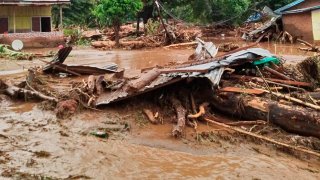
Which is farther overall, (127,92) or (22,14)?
(22,14)

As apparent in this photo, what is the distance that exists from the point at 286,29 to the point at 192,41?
23.5ft

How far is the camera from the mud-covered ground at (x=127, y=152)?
→ 564 cm

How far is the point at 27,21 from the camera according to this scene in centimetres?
2619

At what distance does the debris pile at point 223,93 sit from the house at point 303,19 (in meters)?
15.7

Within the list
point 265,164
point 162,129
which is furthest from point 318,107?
point 162,129

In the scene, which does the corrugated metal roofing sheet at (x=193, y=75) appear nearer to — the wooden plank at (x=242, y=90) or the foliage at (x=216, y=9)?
the wooden plank at (x=242, y=90)

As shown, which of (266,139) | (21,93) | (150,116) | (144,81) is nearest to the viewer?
(266,139)

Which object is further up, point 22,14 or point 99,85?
point 22,14

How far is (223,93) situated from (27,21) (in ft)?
69.8

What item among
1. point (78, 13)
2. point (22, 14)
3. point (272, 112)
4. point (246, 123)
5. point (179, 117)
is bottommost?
point (246, 123)

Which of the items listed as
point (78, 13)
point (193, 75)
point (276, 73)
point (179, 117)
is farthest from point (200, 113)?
point (78, 13)

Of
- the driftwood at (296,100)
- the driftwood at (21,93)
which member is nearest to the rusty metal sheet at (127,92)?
the driftwood at (21,93)

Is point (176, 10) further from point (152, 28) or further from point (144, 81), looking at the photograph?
point (144, 81)

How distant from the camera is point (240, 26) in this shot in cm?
3275
